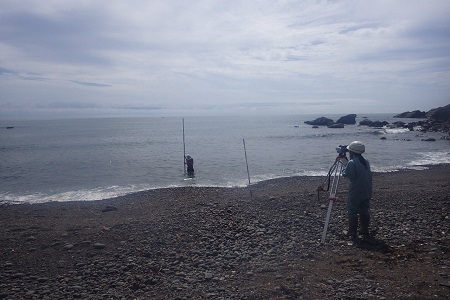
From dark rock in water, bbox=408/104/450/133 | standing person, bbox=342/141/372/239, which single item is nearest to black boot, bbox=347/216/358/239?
standing person, bbox=342/141/372/239

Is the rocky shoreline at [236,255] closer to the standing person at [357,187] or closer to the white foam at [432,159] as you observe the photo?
the standing person at [357,187]

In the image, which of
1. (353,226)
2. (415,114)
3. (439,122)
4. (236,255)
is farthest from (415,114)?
(236,255)

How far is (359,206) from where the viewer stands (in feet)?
25.7

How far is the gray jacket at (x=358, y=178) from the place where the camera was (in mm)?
7711

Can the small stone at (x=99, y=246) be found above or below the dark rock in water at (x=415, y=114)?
below

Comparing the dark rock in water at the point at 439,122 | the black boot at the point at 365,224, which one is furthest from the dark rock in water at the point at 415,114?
the black boot at the point at 365,224

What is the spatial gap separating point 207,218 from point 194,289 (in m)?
4.25

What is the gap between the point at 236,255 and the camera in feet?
23.1

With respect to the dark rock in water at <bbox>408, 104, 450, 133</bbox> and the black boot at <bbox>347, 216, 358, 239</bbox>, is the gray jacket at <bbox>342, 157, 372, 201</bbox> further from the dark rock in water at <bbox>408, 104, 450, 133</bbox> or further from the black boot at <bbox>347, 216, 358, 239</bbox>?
the dark rock in water at <bbox>408, 104, 450, 133</bbox>

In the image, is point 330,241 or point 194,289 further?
point 330,241

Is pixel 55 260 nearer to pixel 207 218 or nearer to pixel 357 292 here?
pixel 207 218

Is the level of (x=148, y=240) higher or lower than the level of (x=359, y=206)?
lower

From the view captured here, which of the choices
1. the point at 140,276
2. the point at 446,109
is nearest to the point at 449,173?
the point at 140,276

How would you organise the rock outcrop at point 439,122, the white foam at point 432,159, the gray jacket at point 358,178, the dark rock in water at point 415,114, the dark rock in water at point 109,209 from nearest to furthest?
the gray jacket at point 358,178, the dark rock in water at point 109,209, the white foam at point 432,159, the rock outcrop at point 439,122, the dark rock in water at point 415,114
